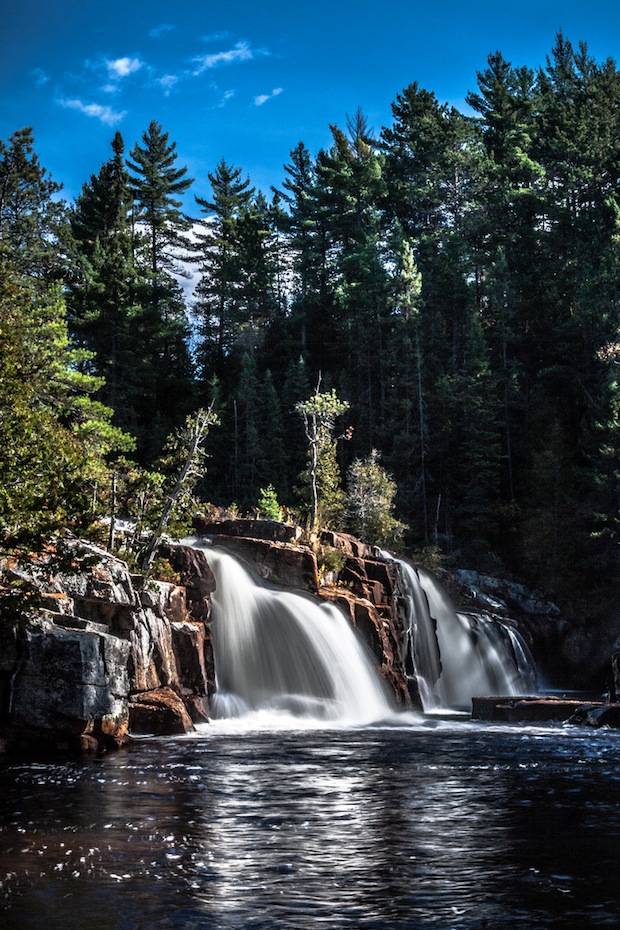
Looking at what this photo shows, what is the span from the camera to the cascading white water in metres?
24.8

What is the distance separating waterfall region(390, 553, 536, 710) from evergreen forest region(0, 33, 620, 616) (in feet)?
25.3

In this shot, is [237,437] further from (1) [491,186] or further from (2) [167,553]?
(2) [167,553]

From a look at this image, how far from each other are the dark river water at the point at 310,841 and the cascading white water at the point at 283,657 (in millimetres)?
7821

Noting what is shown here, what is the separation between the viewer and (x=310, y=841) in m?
9.88

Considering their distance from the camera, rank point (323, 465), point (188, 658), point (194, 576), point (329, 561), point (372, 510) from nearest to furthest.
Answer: point (188, 658) < point (194, 576) < point (329, 561) < point (372, 510) < point (323, 465)

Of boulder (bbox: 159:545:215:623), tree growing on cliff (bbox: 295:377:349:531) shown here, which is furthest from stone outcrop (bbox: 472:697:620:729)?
tree growing on cliff (bbox: 295:377:349:531)

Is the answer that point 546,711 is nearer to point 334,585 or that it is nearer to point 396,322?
point 334,585

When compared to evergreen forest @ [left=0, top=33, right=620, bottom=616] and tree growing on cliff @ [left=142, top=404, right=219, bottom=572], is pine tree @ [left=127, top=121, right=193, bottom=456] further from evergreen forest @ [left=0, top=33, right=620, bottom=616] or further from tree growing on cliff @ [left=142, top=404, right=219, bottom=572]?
tree growing on cliff @ [left=142, top=404, right=219, bottom=572]

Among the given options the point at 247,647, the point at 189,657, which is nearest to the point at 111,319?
the point at 247,647

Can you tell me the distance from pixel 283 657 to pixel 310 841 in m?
16.0

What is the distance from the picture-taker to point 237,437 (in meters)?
61.6

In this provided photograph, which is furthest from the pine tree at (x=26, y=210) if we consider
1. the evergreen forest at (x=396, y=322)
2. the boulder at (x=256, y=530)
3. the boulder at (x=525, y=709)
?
the boulder at (x=525, y=709)

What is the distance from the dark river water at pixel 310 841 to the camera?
738 centimetres

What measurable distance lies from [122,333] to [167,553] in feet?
130
